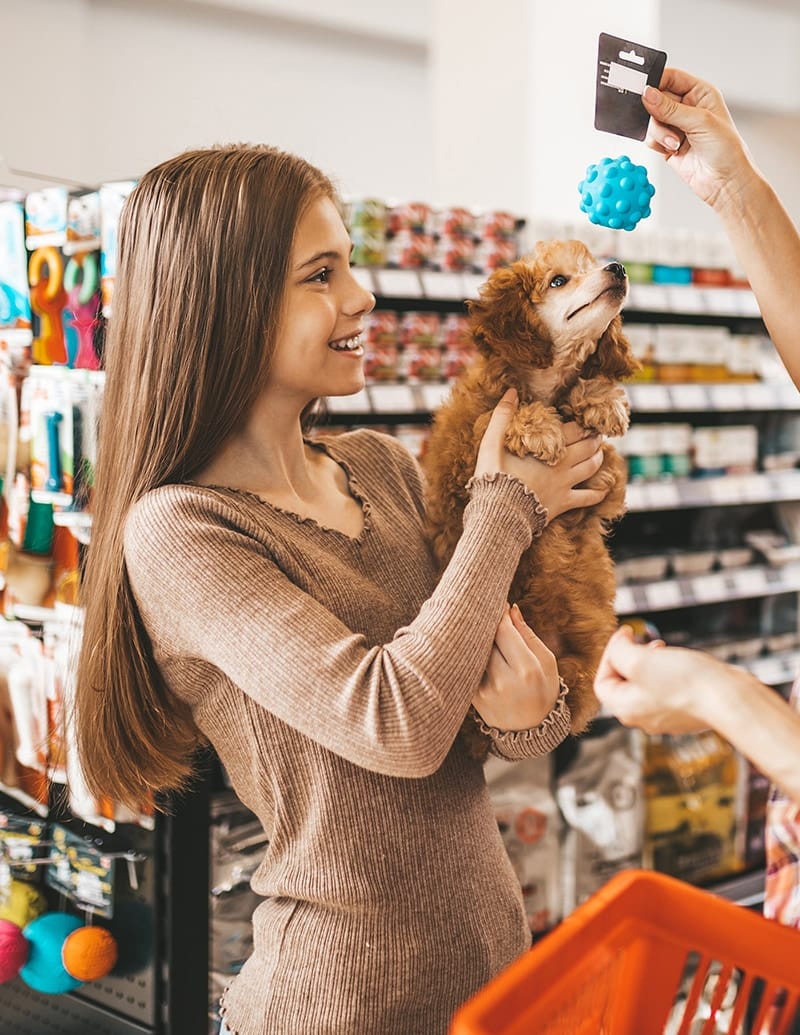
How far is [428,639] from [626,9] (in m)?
3.98

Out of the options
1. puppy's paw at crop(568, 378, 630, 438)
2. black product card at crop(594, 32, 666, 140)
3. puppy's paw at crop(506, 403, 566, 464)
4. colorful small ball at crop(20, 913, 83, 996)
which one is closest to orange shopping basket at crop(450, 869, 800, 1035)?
puppy's paw at crop(506, 403, 566, 464)

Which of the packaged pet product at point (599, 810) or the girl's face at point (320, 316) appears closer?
the girl's face at point (320, 316)

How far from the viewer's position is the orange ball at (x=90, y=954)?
7.04ft

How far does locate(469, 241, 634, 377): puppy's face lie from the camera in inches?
59.2

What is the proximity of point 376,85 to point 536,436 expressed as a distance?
19.0 feet

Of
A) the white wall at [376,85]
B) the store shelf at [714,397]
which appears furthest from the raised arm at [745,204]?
the white wall at [376,85]

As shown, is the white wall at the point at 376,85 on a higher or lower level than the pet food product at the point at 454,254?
higher

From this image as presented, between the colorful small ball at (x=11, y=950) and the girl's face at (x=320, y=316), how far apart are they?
147 cm

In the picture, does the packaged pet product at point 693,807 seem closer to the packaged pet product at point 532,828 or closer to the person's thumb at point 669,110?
the packaged pet product at point 532,828

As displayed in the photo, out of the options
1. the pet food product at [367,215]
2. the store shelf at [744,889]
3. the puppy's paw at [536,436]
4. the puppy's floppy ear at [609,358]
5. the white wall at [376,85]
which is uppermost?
the white wall at [376,85]

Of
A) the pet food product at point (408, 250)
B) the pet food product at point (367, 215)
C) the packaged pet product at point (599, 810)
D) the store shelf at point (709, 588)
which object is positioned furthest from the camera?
the store shelf at point (709, 588)

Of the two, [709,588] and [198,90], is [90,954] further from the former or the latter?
[198,90]

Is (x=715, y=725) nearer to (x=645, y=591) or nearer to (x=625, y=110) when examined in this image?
(x=625, y=110)

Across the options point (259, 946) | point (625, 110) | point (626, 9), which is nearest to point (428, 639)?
point (259, 946)
